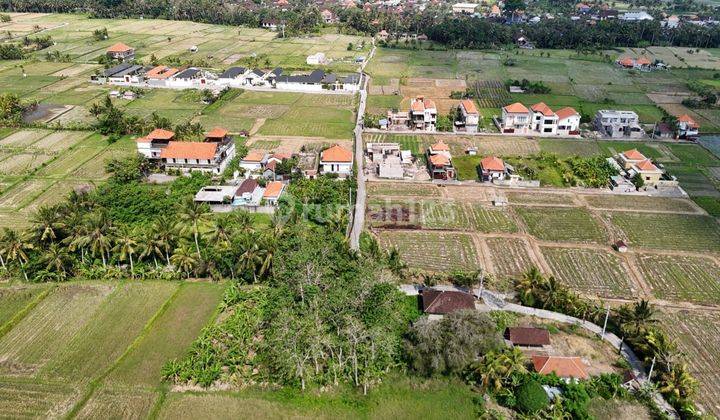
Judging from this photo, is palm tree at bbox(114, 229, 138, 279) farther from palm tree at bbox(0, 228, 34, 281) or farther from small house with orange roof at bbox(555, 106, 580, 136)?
small house with orange roof at bbox(555, 106, 580, 136)

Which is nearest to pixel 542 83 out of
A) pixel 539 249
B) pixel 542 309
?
pixel 539 249

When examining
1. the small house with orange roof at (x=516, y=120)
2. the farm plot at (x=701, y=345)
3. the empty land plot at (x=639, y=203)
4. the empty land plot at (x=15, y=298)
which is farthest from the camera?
the small house with orange roof at (x=516, y=120)

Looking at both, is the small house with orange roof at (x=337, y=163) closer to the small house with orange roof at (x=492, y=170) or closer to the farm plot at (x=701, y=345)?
the small house with orange roof at (x=492, y=170)

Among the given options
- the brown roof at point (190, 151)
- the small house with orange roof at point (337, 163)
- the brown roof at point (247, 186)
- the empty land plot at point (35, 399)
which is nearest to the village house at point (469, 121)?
the small house with orange roof at point (337, 163)

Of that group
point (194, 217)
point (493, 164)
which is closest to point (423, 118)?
point (493, 164)

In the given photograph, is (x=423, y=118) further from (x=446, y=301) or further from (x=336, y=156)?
(x=446, y=301)

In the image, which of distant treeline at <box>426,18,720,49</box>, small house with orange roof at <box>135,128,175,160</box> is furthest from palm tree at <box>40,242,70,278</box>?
distant treeline at <box>426,18,720,49</box>
